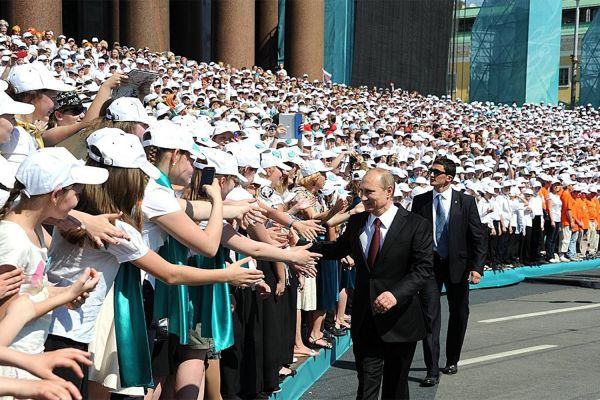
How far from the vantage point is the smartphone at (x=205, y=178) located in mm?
5895

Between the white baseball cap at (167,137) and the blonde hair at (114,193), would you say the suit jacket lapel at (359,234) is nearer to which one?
the white baseball cap at (167,137)

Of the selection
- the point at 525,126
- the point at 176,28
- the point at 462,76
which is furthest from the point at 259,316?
the point at 462,76

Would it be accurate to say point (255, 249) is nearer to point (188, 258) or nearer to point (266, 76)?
point (188, 258)

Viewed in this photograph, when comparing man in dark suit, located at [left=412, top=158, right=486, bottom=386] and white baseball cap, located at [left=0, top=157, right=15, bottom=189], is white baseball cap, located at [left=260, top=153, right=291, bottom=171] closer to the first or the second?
man in dark suit, located at [left=412, top=158, right=486, bottom=386]

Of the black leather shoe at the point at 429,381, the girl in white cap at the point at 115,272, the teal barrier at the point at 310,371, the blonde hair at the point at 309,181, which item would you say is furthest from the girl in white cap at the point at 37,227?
the blonde hair at the point at 309,181

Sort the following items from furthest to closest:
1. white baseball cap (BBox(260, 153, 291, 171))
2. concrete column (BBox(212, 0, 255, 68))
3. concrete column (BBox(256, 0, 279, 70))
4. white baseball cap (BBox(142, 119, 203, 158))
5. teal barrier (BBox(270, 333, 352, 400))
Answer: concrete column (BBox(256, 0, 279, 70))
concrete column (BBox(212, 0, 255, 68))
white baseball cap (BBox(260, 153, 291, 171))
teal barrier (BBox(270, 333, 352, 400))
white baseball cap (BBox(142, 119, 203, 158))

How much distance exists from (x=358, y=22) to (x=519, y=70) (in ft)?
27.2

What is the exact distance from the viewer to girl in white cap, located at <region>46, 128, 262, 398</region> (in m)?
4.64

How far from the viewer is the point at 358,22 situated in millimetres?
50188

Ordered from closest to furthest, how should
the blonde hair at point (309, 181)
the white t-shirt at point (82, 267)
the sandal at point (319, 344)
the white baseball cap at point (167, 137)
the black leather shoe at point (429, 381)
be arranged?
1. the white t-shirt at point (82, 267)
2. the white baseball cap at point (167, 137)
3. the black leather shoe at point (429, 381)
4. the blonde hair at point (309, 181)
5. the sandal at point (319, 344)

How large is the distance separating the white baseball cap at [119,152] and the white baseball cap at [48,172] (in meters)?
0.43

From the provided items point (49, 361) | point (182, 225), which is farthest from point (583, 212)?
point (49, 361)

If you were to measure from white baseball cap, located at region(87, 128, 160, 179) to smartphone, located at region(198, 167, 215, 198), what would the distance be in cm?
105

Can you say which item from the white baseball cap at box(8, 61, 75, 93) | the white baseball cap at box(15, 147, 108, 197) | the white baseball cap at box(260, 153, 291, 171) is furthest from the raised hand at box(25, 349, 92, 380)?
the white baseball cap at box(260, 153, 291, 171)
